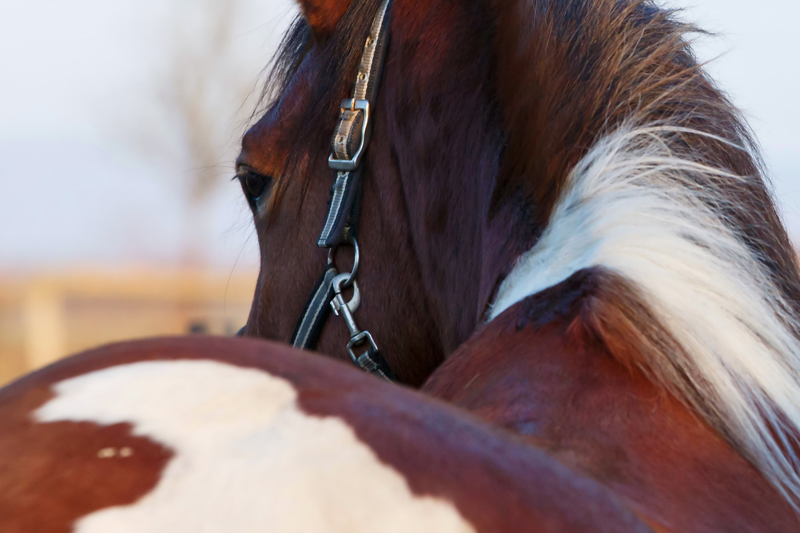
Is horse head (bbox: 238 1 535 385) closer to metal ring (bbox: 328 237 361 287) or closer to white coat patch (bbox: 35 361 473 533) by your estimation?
metal ring (bbox: 328 237 361 287)

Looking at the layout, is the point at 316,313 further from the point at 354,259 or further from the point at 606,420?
the point at 606,420

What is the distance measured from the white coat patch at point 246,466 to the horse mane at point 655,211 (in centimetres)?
26

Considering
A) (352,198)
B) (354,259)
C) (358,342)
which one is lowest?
(358,342)

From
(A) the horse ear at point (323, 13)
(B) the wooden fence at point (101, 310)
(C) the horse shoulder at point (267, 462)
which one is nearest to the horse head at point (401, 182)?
(A) the horse ear at point (323, 13)

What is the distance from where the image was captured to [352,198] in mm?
1118

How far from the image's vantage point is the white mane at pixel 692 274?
1.73 ft

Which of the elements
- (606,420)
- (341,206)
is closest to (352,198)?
(341,206)

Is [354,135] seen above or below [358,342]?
above

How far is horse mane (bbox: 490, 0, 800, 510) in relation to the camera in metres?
0.54

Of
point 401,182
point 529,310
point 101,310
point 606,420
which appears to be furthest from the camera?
point 101,310

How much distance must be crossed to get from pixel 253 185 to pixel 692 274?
924 millimetres

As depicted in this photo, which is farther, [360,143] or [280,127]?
[280,127]

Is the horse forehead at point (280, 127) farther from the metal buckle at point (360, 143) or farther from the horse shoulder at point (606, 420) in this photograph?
the horse shoulder at point (606, 420)

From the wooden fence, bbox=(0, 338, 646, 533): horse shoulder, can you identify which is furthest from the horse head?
the wooden fence
